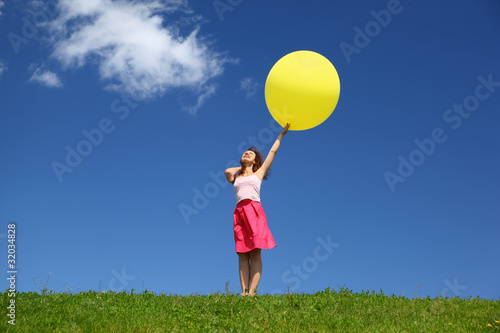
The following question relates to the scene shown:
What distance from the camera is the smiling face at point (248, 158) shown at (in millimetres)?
8570

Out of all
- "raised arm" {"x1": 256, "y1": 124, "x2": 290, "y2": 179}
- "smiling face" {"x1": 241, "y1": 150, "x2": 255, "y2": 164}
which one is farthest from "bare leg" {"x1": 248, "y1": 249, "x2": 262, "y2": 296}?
"smiling face" {"x1": 241, "y1": 150, "x2": 255, "y2": 164}

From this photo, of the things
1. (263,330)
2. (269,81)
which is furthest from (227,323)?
(269,81)

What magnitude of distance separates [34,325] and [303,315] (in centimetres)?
378

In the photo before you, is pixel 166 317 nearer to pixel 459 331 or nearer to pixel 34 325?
pixel 34 325

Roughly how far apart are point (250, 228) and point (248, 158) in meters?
1.41

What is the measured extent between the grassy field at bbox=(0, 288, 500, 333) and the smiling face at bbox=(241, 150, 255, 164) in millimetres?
2445

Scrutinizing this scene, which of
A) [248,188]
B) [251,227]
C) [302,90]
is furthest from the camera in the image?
[248,188]

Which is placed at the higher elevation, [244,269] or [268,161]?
[268,161]

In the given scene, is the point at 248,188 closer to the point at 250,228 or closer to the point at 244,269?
the point at 250,228

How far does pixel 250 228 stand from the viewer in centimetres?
788

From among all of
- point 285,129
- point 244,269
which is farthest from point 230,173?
point 244,269

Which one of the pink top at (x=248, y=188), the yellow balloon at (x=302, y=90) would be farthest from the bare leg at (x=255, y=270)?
the yellow balloon at (x=302, y=90)

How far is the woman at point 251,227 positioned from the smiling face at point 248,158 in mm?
274

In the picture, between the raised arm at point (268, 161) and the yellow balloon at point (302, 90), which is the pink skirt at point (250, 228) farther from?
the yellow balloon at point (302, 90)
